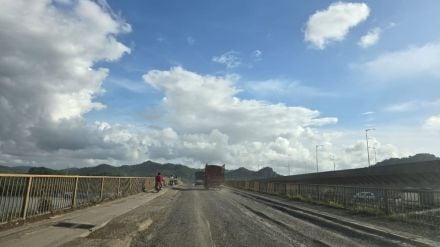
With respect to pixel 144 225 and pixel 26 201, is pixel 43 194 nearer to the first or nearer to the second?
pixel 26 201

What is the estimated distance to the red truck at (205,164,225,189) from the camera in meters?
57.5

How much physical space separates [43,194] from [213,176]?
44439 millimetres

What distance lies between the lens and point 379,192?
18.9 metres

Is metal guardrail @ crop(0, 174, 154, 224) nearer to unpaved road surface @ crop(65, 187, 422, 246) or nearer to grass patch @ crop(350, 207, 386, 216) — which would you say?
unpaved road surface @ crop(65, 187, 422, 246)

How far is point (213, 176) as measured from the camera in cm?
5784

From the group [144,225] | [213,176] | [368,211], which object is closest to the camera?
[144,225]

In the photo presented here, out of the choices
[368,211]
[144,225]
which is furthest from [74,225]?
[368,211]

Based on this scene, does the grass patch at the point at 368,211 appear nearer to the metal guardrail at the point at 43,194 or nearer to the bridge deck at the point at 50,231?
the bridge deck at the point at 50,231

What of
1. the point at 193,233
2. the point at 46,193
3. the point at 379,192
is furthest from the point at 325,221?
the point at 46,193

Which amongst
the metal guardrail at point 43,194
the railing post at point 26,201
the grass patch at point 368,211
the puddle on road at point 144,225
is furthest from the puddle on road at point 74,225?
the grass patch at point 368,211

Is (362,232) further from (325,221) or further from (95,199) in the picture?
(95,199)

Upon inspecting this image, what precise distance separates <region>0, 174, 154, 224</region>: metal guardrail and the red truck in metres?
34.3

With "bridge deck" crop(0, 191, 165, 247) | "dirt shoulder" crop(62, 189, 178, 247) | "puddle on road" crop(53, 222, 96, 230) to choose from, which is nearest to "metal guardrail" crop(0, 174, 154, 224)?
"bridge deck" crop(0, 191, 165, 247)

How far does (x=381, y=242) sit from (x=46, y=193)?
1079cm
